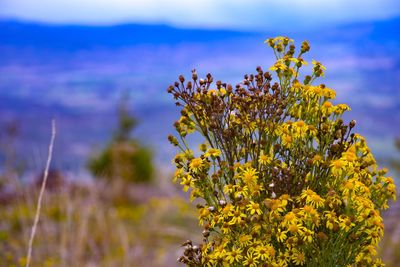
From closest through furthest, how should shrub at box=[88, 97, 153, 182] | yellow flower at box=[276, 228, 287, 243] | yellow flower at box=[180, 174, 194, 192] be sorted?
yellow flower at box=[276, 228, 287, 243], yellow flower at box=[180, 174, 194, 192], shrub at box=[88, 97, 153, 182]

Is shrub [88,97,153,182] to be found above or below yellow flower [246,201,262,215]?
above

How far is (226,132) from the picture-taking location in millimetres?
3039

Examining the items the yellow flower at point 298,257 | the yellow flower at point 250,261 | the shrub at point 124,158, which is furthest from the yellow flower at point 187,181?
the shrub at point 124,158

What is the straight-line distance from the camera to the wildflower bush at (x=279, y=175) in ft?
9.34

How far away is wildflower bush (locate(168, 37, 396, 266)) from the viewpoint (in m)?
2.85

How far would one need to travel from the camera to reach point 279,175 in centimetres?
298

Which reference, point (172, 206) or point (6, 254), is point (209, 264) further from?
point (172, 206)

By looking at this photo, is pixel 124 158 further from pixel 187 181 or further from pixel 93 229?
pixel 187 181

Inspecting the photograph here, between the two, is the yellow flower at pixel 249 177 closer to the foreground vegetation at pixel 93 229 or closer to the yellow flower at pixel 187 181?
the yellow flower at pixel 187 181

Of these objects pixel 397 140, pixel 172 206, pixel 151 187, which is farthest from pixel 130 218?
pixel 151 187

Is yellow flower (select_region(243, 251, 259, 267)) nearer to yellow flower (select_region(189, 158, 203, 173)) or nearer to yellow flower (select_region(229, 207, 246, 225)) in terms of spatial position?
yellow flower (select_region(229, 207, 246, 225))

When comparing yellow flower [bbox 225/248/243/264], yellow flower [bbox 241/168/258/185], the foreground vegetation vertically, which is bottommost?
yellow flower [bbox 225/248/243/264]

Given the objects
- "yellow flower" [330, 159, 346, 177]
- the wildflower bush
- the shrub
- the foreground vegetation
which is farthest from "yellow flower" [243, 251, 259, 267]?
the shrub

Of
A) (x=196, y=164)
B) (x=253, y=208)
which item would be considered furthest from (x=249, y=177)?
(x=196, y=164)
